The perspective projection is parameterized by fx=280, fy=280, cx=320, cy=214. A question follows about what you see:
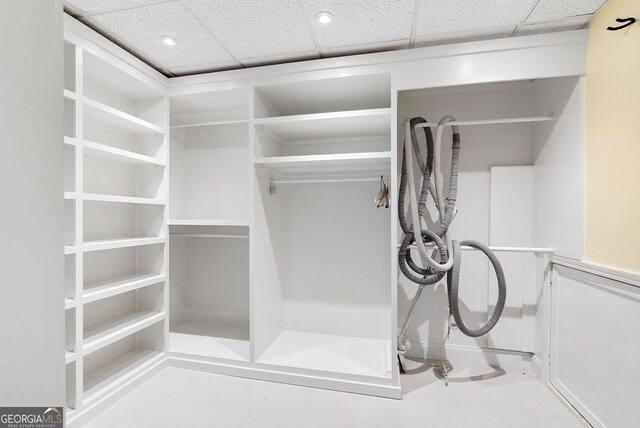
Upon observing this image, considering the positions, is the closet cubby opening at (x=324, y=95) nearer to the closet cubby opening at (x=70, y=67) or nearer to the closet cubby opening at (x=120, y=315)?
the closet cubby opening at (x=70, y=67)

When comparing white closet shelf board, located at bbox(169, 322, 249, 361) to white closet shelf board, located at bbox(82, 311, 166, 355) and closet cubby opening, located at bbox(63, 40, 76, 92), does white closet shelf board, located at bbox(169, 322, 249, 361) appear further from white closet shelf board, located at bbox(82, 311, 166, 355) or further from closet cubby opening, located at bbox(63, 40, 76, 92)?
closet cubby opening, located at bbox(63, 40, 76, 92)

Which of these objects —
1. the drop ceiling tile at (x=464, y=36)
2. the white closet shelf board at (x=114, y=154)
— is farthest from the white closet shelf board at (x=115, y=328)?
the drop ceiling tile at (x=464, y=36)

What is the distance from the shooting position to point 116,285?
186cm

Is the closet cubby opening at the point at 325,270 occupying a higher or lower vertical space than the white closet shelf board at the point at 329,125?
lower

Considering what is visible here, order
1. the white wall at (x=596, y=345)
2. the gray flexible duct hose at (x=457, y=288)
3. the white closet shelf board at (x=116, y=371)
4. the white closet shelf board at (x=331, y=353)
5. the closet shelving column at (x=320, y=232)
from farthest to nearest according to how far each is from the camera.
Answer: the closet shelving column at (x=320, y=232) → the white closet shelf board at (x=331, y=353) → the gray flexible duct hose at (x=457, y=288) → the white closet shelf board at (x=116, y=371) → the white wall at (x=596, y=345)

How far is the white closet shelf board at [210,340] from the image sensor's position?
7.09 feet

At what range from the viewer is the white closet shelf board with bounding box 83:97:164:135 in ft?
5.64

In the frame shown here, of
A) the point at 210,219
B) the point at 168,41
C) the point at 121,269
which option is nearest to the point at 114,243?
the point at 121,269

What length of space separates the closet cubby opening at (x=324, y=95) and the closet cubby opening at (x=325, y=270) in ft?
2.01

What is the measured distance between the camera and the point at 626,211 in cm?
134

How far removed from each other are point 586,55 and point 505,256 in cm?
136

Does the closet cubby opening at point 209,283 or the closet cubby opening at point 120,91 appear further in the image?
the closet cubby opening at point 209,283

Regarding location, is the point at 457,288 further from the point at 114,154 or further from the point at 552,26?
the point at 114,154

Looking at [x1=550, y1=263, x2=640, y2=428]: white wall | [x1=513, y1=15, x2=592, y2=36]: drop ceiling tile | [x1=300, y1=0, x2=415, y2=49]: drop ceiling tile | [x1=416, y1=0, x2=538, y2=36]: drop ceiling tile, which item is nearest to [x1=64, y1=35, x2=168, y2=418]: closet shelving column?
[x1=300, y1=0, x2=415, y2=49]: drop ceiling tile
